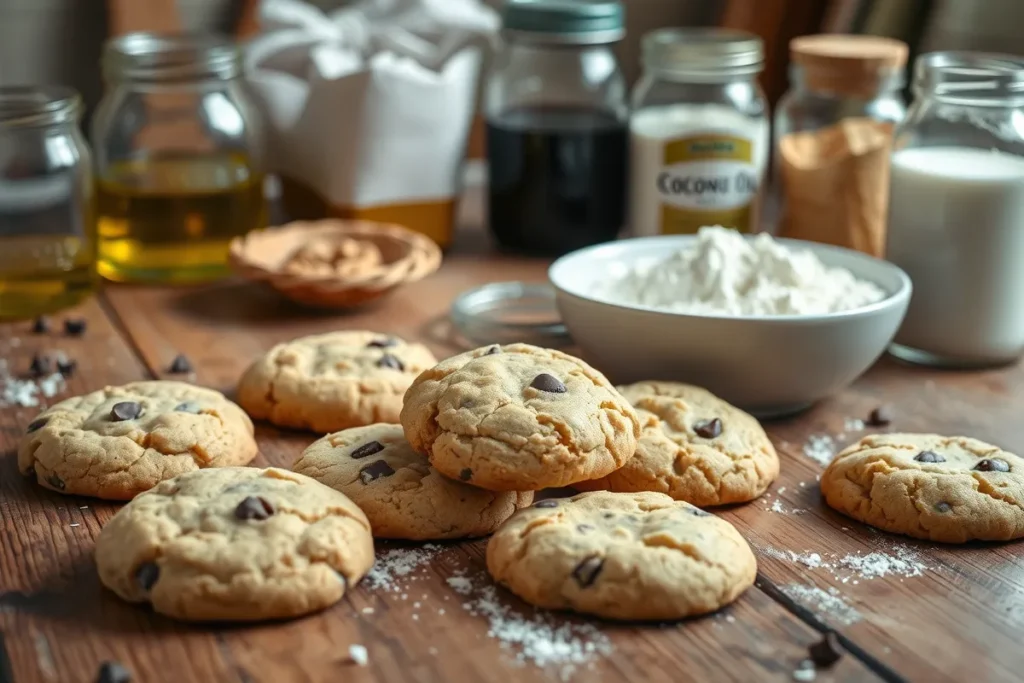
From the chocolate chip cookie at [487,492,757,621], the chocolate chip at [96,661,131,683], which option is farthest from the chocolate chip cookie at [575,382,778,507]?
the chocolate chip at [96,661,131,683]

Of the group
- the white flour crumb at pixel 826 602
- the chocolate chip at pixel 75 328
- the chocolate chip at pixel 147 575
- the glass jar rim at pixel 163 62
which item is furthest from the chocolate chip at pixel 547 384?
the glass jar rim at pixel 163 62

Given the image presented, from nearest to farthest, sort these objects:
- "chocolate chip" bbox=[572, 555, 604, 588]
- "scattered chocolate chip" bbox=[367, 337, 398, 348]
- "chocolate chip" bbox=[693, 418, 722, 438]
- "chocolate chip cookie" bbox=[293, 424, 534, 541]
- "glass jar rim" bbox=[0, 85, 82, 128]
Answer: "chocolate chip" bbox=[572, 555, 604, 588]
"chocolate chip cookie" bbox=[293, 424, 534, 541]
"chocolate chip" bbox=[693, 418, 722, 438]
"scattered chocolate chip" bbox=[367, 337, 398, 348]
"glass jar rim" bbox=[0, 85, 82, 128]

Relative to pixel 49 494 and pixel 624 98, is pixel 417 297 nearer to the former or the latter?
pixel 624 98

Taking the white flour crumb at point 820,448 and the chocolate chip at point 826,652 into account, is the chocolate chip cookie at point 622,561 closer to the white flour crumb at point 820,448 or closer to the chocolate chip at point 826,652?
the chocolate chip at point 826,652

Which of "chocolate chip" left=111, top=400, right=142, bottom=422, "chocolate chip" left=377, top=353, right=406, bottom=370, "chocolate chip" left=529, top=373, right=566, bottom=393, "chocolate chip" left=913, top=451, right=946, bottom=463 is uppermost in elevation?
"chocolate chip" left=529, top=373, right=566, bottom=393

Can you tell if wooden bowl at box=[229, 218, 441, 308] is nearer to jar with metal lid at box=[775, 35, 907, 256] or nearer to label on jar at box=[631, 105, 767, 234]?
label on jar at box=[631, 105, 767, 234]

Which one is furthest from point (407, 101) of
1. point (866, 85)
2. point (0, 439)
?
point (0, 439)
